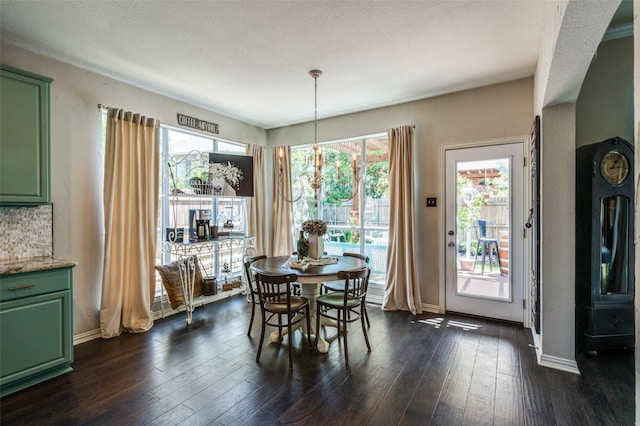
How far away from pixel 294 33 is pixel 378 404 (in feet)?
9.67

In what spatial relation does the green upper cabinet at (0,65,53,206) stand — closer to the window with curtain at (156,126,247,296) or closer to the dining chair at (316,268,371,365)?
the window with curtain at (156,126,247,296)

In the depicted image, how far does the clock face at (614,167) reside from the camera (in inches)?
104

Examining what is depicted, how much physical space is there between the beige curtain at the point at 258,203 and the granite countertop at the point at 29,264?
264 cm

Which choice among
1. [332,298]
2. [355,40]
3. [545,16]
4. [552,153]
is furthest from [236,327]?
[545,16]

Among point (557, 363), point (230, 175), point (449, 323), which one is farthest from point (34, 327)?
point (557, 363)

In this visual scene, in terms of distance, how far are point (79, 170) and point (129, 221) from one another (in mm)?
699

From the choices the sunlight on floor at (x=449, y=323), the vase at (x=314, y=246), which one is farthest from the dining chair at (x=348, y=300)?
the sunlight on floor at (x=449, y=323)

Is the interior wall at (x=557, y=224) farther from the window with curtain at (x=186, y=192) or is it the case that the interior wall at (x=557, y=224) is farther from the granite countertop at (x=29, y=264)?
the granite countertop at (x=29, y=264)

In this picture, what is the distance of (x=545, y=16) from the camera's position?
2.29 m

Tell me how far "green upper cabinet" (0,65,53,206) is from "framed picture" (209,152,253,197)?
73.2 inches

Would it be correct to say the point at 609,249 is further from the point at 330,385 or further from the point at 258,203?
the point at 258,203

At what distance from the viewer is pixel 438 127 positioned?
3.96 meters

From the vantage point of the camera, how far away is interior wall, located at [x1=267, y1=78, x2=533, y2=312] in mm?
3512

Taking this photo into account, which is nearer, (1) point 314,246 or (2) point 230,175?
(1) point 314,246
